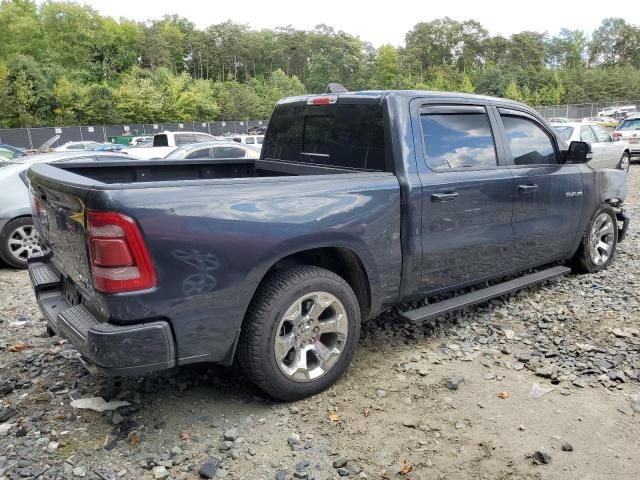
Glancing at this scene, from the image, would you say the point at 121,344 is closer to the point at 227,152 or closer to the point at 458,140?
the point at 458,140

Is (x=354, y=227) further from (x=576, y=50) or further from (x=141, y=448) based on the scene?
(x=576, y=50)

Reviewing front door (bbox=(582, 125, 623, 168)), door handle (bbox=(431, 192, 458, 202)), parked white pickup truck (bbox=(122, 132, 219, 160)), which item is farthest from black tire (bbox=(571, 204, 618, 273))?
parked white pickup truck (bbox=(122, 132, 219, 160))

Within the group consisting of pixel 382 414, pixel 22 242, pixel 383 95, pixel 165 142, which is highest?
pixel 383 95

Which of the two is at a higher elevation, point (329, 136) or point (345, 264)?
point (329, 136)

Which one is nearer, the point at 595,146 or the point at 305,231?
the point at 305,231

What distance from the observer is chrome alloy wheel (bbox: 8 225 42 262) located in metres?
6.65

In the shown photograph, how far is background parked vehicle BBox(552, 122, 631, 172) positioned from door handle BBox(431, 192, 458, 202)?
32.3 feet

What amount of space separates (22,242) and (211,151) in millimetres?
4767

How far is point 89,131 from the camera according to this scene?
1658 inches

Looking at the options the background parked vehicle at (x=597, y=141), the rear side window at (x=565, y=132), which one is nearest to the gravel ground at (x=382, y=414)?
the rear side window at (x=565, y=132)

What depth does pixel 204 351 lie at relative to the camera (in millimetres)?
2871

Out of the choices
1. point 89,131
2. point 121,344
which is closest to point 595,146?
point 121,344

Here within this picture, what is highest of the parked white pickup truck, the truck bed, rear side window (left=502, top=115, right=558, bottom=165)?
rear side window (left=502, top=115, right=558, bottom=165)

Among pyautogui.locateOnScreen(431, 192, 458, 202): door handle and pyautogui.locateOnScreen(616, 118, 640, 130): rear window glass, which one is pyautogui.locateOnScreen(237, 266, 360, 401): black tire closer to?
pyautogui.locateOnScreen(431, 192, 458, 202): door handle
